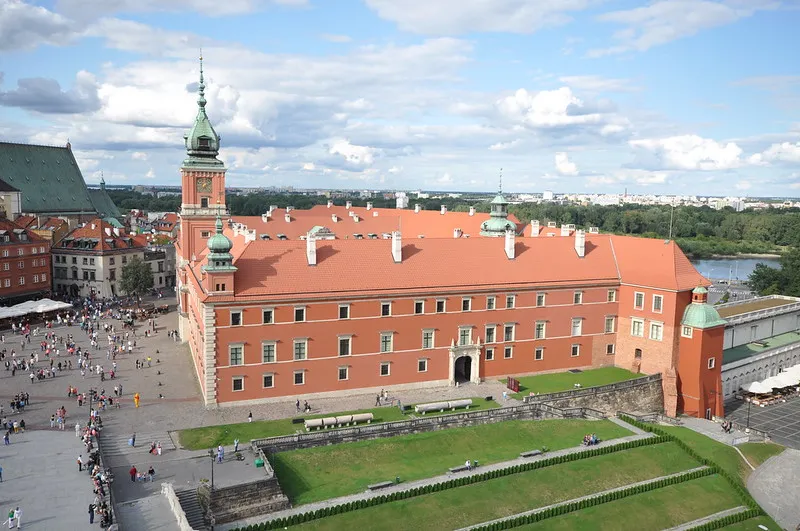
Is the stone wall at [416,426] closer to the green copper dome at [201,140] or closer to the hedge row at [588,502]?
the hedge row at [588,502]

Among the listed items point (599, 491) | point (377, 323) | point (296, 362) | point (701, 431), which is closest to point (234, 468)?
point (296, 362)

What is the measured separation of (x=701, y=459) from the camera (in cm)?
4834

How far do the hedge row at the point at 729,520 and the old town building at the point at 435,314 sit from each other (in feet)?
50.5

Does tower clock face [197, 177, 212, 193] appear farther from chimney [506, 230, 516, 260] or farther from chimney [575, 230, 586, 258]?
chimney [575, 230, 586, 258]

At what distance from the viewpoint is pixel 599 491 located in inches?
1698

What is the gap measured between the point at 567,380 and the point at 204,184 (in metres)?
45.8

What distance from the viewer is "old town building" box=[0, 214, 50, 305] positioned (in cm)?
8638

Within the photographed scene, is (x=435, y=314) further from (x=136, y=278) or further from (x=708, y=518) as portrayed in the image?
(x=136, y=278)

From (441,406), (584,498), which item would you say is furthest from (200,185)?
(584,498)

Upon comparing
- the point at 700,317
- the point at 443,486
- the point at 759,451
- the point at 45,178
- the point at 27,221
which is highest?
the point at 45,178

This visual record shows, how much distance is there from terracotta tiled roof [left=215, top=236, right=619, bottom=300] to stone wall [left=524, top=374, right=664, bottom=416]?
1031 centimetres

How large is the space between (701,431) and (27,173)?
388ft

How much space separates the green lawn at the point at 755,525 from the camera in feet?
138

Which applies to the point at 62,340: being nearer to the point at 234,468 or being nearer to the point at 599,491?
the point at 234,468
